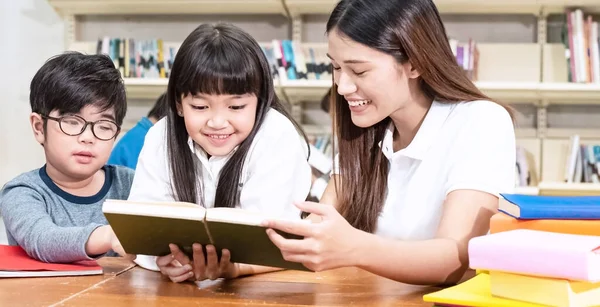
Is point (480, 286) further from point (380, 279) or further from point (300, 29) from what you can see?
point (300, 29)

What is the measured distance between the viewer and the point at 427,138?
1509mm

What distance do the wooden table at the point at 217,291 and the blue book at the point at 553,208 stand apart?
0.20m

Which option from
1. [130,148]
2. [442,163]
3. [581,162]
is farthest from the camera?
[581,162]

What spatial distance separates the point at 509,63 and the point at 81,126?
2.93 m

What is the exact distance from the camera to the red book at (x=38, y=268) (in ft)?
4.31

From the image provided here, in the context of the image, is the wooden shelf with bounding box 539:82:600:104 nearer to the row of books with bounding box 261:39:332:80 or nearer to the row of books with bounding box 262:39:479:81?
the row of books with bounding box 262:39:479:81

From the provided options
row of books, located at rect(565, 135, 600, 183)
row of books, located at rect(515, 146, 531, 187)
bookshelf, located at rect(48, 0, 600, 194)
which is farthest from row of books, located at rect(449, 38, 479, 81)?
row of books, located at rect(565, 135, 600, 183)

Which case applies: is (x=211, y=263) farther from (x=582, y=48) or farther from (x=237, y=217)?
(x=582, y=48)

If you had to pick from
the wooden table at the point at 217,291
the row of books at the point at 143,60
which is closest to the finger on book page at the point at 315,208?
the wooden table at the point at 217,291

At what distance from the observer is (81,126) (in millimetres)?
1649

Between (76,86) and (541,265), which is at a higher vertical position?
(76,86)

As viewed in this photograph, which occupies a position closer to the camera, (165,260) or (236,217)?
(236,217)

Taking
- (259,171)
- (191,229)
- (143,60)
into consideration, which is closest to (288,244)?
(191,229)

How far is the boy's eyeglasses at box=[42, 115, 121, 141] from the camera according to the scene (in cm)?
164
